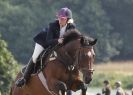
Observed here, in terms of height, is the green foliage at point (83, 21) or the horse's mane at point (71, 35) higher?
the green foliage at point (83, 21)

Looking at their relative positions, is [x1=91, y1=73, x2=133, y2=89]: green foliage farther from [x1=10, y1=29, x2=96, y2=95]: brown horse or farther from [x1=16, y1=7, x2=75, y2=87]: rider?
[x1=10, y1=29, x2=96, y2=95]: brown horse

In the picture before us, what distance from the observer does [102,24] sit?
284 ft

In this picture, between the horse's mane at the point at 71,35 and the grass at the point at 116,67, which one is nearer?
the horse's mane at the point at 71,35

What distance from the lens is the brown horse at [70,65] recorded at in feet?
42.6

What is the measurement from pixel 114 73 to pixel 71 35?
59.0 m

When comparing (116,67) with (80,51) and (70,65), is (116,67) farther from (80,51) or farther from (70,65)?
(80,51)

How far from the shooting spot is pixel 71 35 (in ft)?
44.2

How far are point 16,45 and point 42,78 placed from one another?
6451 centimetres

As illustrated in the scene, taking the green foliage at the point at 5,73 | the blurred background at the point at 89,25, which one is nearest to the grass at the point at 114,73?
the blurred background at the point at 89,25

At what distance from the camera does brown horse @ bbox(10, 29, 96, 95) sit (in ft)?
42.6

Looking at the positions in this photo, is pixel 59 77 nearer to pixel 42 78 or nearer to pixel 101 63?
pixel 42 78

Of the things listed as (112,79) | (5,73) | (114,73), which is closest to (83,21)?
(114,73)

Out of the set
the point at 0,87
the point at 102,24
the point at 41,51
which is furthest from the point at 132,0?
the point at 41,51

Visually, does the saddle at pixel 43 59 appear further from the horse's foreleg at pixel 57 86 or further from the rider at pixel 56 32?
the horse's foreleg at pixel 57 86
